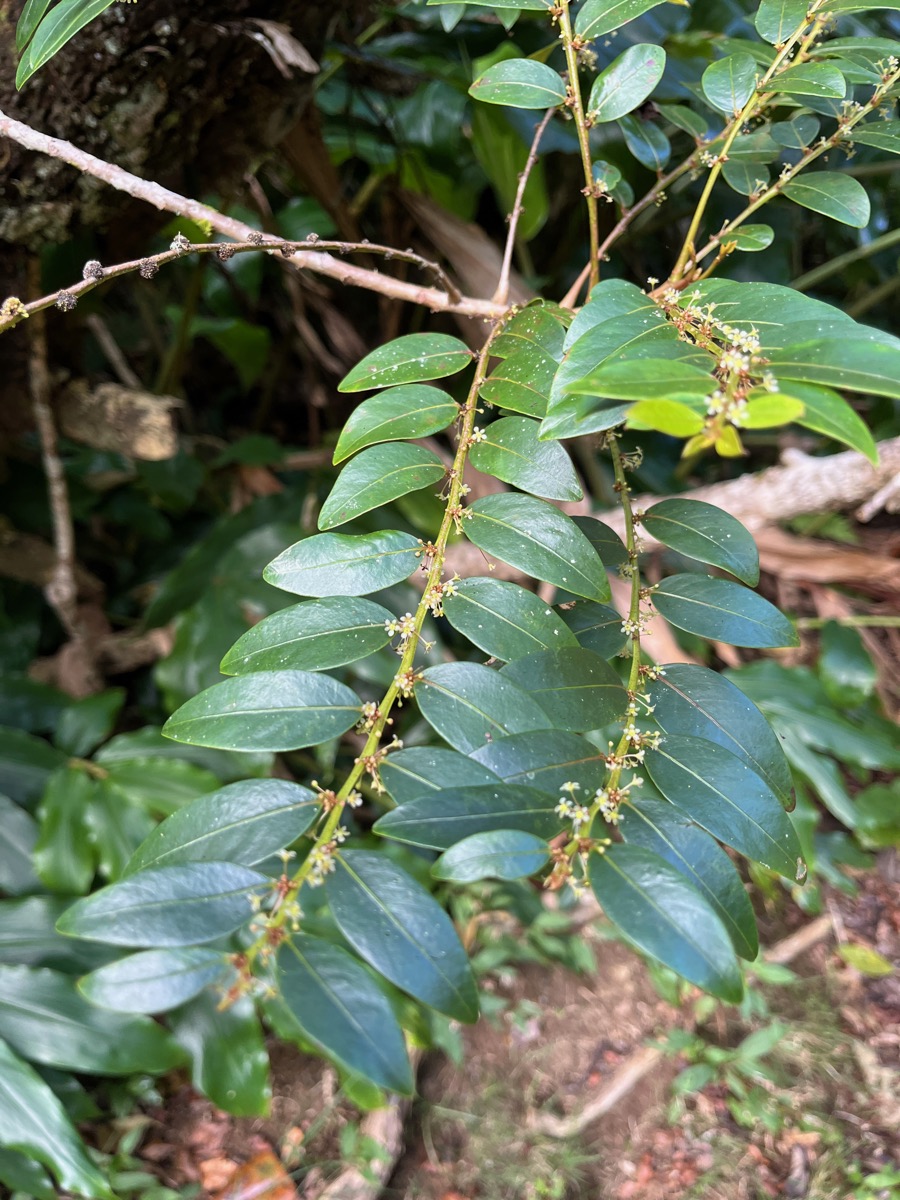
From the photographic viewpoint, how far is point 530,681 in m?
0.30

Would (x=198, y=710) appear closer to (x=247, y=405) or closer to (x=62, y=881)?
(x=62, y=881)

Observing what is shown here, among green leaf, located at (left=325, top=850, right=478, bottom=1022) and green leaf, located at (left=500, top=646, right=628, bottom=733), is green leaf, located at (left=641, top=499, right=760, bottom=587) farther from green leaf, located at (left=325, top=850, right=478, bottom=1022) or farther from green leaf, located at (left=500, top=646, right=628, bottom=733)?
green leaf, located at (left=325, top=850, right=478, bottom=1022)

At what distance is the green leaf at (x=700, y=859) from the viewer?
271 millimetres

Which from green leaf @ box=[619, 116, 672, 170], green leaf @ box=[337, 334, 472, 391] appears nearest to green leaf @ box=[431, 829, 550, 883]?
green leaf @ box=[337, 334, 472, 391]

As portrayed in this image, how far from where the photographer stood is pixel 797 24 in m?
0.37

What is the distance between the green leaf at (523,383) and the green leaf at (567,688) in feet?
0.34

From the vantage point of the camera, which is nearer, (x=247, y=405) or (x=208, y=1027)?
(x=208, y=1027)

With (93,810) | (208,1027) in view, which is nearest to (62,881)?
(93,810)

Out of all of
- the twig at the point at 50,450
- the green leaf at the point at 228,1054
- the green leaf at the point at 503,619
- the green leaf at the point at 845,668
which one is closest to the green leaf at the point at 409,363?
the green leaf at the point at 503,619

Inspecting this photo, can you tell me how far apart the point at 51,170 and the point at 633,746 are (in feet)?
2.11

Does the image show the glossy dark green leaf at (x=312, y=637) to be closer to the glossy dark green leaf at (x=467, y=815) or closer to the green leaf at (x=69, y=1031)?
the glossy dark green leaf at (x=467, y=815)

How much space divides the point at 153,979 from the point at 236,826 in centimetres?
→ 6

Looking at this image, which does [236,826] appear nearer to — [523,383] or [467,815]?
[467,815]

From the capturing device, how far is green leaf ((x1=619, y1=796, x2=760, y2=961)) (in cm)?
27
